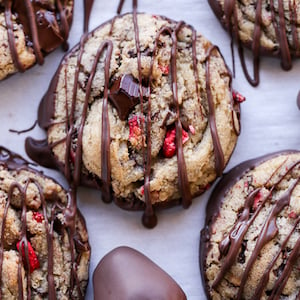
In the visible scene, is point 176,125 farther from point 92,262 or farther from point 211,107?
point 92,262

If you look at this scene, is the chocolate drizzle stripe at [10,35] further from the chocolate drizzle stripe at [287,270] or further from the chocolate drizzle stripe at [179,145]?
the chocolate drizzle stripe at [287,270]

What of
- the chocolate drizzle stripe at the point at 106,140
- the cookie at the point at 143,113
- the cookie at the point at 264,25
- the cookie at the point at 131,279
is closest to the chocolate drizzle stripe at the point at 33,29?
the cookie at the point at 143,113

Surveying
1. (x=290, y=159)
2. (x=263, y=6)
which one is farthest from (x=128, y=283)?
(x=263, y=6)

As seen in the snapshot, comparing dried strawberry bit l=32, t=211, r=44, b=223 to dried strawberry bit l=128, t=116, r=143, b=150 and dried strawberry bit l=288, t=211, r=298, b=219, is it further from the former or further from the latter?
dried strawberry bit l=288, t=211, r=298, b=219

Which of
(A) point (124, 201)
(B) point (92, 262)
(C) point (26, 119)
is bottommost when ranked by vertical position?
(B) point (92, 262)

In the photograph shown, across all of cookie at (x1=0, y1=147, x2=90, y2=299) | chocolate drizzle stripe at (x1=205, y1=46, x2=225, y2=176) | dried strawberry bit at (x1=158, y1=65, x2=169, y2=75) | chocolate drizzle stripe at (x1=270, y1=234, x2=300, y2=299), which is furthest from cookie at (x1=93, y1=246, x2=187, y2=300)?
dried strawberry bit at (x1=158, y1=65, x2=169, y2=75)

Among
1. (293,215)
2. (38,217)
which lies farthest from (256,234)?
(38,217)

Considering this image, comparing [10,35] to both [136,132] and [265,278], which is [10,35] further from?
[265,278]
